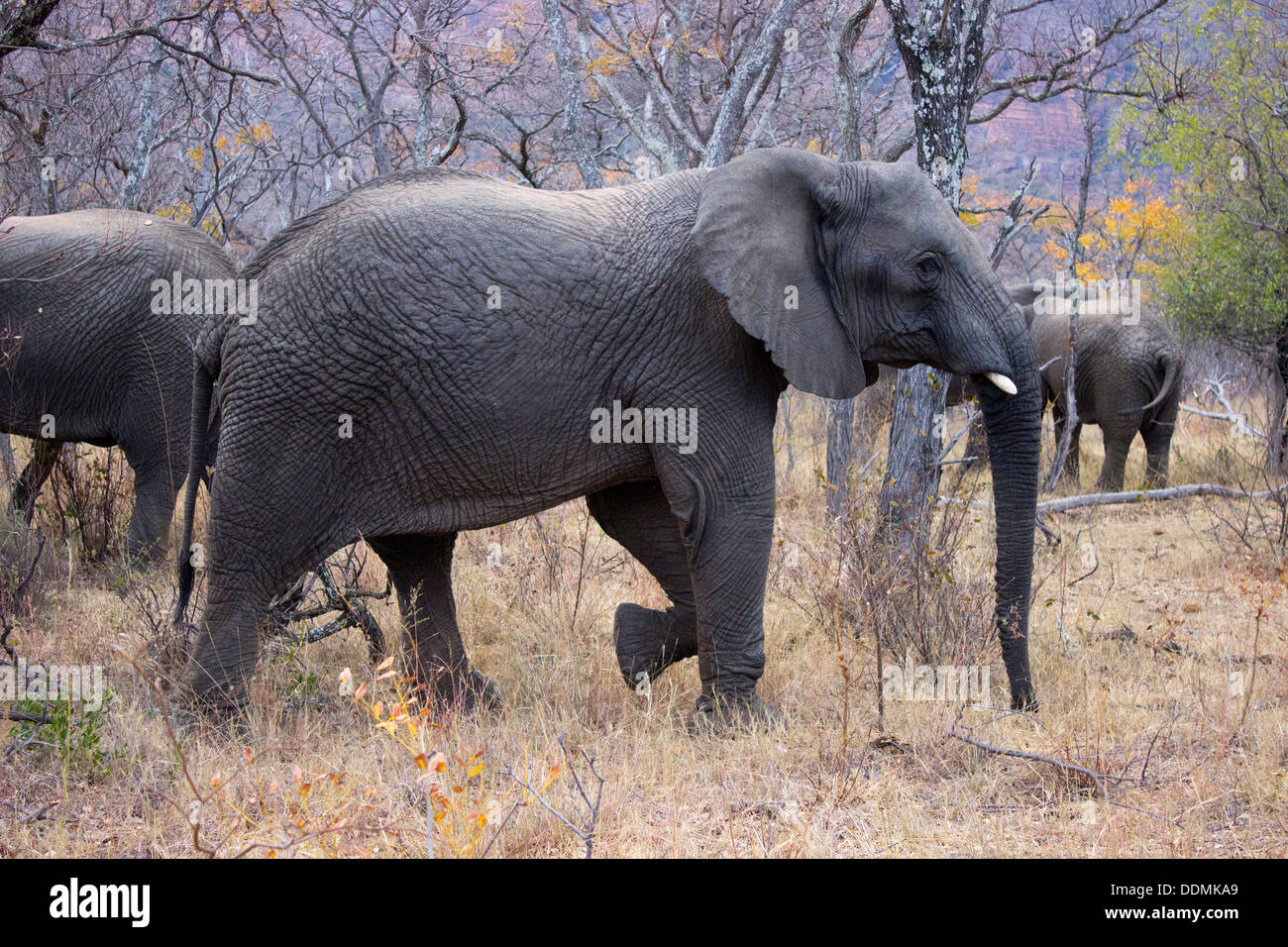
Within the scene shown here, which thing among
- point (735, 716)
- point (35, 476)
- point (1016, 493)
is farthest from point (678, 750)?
point (35, 476)

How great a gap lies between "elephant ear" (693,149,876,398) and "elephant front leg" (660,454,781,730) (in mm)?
471

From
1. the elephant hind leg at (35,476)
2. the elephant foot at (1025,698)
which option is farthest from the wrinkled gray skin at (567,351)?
the elephant hind leg at (35,476)

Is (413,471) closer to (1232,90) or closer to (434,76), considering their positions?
(434,76)

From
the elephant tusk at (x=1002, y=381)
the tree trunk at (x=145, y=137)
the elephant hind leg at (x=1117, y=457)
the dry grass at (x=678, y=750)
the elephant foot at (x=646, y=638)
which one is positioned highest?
the tree trunk at (x=145, y=137)

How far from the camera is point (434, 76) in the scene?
11.6 m

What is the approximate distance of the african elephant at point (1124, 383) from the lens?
11844 mm

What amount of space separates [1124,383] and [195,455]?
31.2 feet

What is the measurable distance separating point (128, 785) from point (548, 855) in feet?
5.10

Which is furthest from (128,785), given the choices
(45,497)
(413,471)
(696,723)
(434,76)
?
(434,76)

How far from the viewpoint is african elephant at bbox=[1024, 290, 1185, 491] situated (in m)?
11.8

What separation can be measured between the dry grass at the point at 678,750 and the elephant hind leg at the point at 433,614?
0.25m

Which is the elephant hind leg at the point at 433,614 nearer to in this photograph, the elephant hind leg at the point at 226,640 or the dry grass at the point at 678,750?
the dry grass at the point at 678,750

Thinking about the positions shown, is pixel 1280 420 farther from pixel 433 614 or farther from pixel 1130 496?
pixel 433 614

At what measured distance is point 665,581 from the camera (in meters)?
5.43
